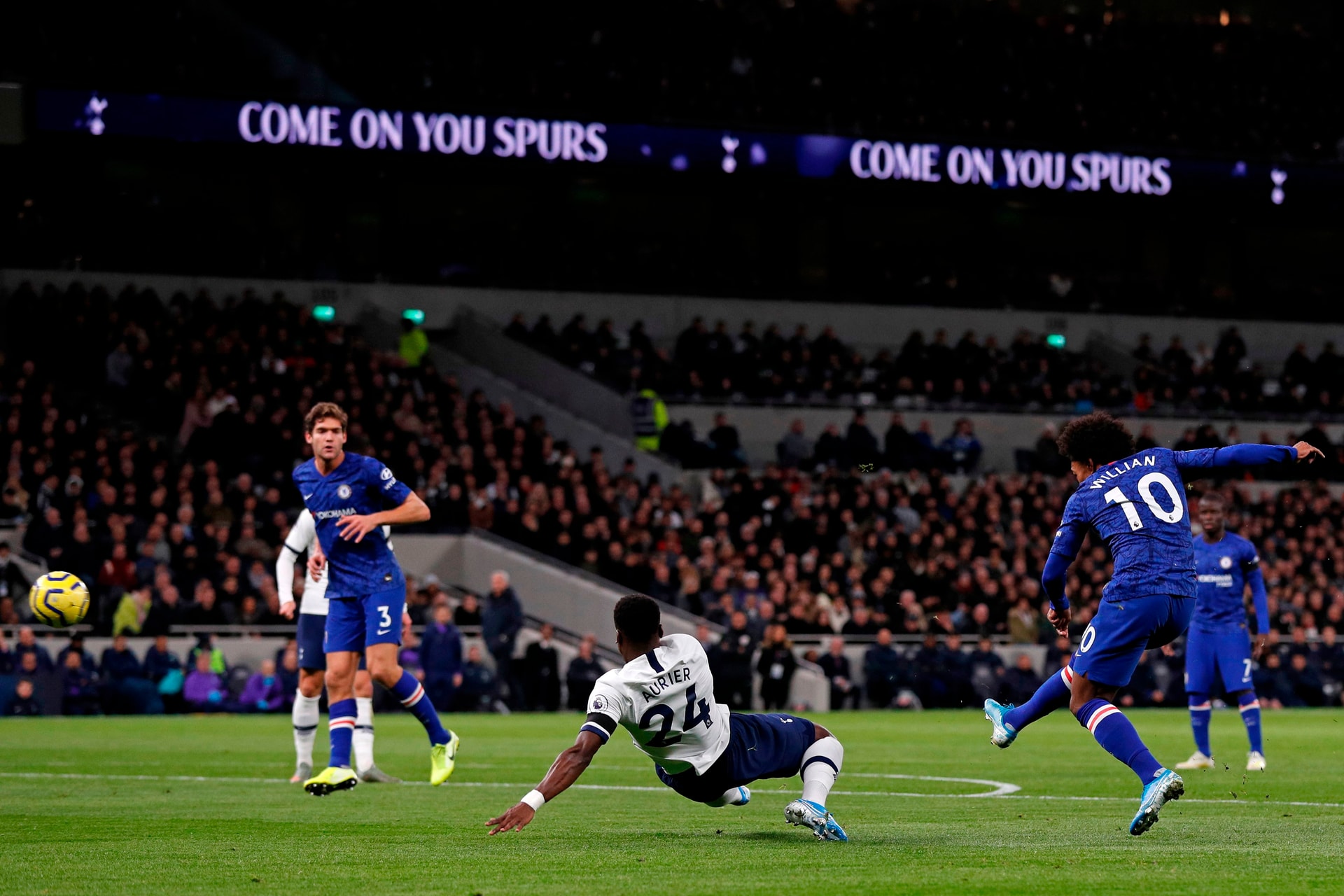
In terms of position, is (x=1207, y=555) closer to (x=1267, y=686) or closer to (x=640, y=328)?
(x=1267, y=686)

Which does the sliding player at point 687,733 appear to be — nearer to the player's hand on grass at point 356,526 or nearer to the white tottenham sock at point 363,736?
the player's hand on grass at point 356,526

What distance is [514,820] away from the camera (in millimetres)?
7453

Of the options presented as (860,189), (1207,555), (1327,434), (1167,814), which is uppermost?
(860,189)

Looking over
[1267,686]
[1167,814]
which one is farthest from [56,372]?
[1167,814]

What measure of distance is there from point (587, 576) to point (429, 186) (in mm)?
15573

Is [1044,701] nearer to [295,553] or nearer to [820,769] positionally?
[820,769]

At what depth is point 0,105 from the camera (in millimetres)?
18969

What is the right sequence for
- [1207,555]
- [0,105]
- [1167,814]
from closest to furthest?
1. [1167,814]
2. [1207,555]
3. [0,105]

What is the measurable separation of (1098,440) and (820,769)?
2.20 m

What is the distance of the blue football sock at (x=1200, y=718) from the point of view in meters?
15.4

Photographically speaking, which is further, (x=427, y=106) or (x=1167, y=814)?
(x=427, y=106)

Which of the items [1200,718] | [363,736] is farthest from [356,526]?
[1200,718]

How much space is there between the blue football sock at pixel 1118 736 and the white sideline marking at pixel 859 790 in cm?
274

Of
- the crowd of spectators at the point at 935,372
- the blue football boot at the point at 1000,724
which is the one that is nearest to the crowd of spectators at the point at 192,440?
the crowd of spectators at the point at 935,372
